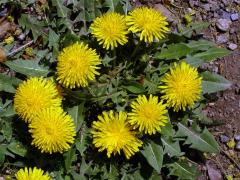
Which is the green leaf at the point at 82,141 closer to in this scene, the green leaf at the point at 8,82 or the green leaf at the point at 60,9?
the green leaf at the point at 8,82

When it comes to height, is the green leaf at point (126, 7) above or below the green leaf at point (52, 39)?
above

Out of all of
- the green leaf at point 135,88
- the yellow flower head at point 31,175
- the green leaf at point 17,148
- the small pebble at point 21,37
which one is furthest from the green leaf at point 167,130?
the small pebble at point 21,37

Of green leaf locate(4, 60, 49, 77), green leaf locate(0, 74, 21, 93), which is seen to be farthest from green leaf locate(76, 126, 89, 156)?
green leaf locate(0, 74, 21, 93)

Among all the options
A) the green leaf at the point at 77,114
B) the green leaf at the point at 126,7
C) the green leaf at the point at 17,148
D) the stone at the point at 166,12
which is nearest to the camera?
the green leaf at the point at 77,114

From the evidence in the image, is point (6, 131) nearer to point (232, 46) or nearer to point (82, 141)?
point (82, 141)

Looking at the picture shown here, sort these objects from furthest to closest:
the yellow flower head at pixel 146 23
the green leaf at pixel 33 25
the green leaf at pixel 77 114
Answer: the green leaf at pixel 33 25 → the green leaf at pixel 77 114 → the yellow flower head at pixel 146 23

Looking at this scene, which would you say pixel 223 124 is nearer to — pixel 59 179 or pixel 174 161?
pixel 174 161
